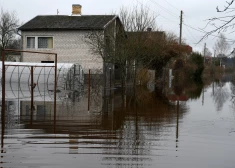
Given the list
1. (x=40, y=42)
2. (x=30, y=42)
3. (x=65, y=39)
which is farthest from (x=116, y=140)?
(x=30, y=42)

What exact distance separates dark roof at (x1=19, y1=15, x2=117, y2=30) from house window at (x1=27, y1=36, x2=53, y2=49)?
1.20m

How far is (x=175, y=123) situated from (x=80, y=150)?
530 centimetres

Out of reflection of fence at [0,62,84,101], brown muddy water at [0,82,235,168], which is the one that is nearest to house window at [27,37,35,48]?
reflection of fence at [0,62,84,101]

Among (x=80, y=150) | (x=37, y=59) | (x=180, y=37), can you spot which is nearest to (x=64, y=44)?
(x=37, y=59)

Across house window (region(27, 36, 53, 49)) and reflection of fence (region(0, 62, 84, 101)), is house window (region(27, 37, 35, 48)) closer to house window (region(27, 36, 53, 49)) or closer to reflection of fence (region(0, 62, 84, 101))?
house window (region(27, 36, 53, 49))

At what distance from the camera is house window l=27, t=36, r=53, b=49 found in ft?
126

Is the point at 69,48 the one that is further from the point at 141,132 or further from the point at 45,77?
the point at 141,132

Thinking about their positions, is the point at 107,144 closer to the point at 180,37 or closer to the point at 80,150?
the point at 80,150

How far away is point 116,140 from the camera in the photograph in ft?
30.7

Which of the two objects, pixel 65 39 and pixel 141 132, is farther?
pixel 65 39

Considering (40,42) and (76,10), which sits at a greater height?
(76,10)

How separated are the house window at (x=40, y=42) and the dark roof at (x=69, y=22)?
47.2 inches

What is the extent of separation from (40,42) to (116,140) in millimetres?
31039

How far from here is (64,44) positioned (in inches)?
1510
